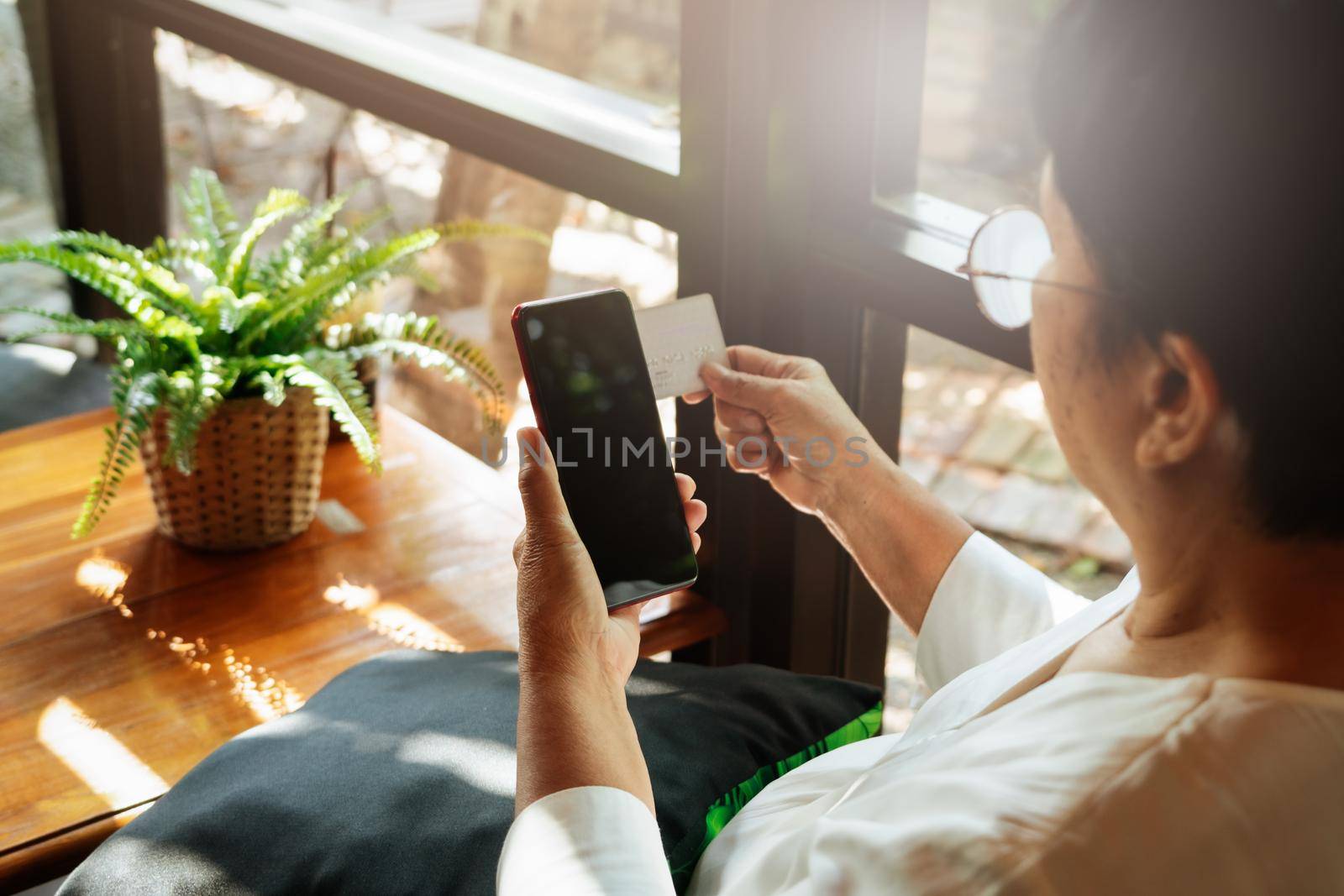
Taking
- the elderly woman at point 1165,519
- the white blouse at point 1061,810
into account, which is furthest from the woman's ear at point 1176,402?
the white blouse at point 1061,810

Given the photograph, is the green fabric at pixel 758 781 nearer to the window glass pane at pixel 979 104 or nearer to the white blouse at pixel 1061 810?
the white blouse at pixel 1061 810

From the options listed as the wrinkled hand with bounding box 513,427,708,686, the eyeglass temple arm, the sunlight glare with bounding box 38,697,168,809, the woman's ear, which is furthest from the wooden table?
the woman's ear

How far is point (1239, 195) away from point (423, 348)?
0.97 metres

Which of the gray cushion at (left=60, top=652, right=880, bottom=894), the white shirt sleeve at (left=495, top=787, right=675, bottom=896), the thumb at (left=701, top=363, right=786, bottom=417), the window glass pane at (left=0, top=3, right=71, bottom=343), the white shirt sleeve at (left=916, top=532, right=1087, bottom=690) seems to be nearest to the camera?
the white shirt sleeve at (left=495, top=787, right=675, bottom=896)

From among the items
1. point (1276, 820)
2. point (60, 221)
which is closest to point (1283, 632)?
point (1276, 820)

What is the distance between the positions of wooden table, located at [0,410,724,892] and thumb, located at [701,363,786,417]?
0.33 meters

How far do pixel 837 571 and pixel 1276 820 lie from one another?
850 mm

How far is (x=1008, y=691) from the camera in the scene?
0.72 meters

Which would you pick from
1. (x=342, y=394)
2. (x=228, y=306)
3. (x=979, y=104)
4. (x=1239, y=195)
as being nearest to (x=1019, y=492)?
(x=979, y=104)

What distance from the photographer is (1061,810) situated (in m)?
0.57

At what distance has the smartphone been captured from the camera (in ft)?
3.25

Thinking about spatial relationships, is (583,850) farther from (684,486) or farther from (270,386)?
(270,386)

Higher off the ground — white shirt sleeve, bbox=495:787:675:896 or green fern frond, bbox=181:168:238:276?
green fern frond, bbox=181:168:238:276

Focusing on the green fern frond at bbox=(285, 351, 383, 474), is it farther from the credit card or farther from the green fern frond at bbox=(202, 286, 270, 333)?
the credit card
